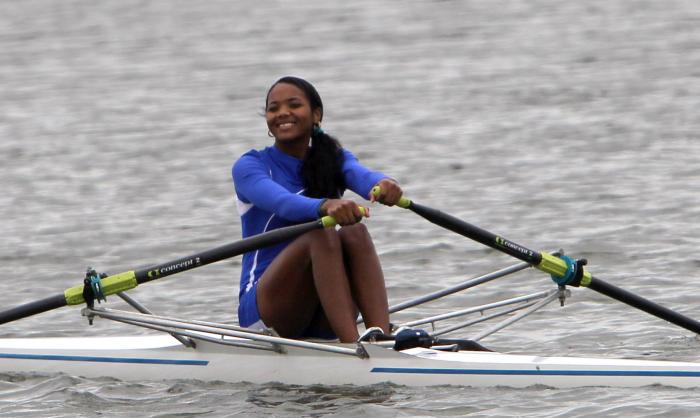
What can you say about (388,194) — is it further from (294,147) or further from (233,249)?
(233,249)

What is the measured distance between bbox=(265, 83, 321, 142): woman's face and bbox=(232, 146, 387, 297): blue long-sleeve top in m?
0.14

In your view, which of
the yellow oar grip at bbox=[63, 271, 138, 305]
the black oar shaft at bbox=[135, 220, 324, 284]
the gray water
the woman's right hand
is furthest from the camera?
the gray water

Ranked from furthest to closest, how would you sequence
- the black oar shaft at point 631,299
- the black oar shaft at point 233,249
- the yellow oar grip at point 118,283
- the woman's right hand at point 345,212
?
the black oar shaft at point 631,299
the yellow oar grip at point 118,283
the black oar shaft at point 233,249
the woman's right hand at point 345,212

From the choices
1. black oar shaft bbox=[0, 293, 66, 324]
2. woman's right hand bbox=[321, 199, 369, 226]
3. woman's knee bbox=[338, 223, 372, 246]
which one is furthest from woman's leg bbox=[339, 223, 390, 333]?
black oar shaft bbox=[0, 293, 66, 324]

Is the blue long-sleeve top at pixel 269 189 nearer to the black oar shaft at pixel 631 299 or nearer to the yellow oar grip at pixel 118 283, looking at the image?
the yellow oar grip at pixel 118 283

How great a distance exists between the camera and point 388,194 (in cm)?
700

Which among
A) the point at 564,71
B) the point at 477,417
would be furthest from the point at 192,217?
the point at 564,71

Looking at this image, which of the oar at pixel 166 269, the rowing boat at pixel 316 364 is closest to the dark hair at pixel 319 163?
the oar at pixel 166 269

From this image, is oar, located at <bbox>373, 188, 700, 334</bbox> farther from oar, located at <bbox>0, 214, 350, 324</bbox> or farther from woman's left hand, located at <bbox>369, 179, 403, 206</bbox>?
oar, located at <bbox>0, 214, 350, 324</bbox>

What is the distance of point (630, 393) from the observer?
22.6 feet

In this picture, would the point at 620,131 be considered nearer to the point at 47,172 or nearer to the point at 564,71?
the point at 564,71

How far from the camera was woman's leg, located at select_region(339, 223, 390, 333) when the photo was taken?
7.01m

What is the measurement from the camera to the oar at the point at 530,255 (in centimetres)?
705

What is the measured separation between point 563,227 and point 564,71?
8857mm
